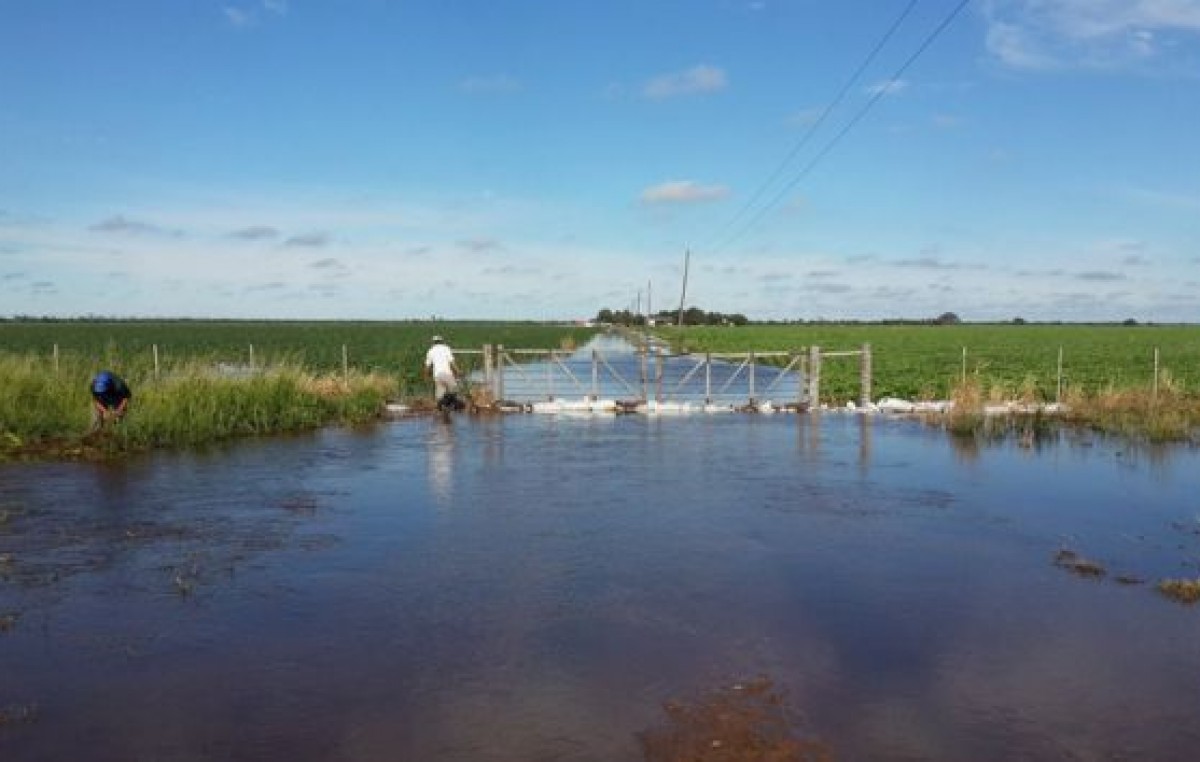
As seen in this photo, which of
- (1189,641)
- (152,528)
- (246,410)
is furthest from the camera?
(246,410)

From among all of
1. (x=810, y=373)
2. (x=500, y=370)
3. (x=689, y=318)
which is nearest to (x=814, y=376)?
(x=810, y=373)

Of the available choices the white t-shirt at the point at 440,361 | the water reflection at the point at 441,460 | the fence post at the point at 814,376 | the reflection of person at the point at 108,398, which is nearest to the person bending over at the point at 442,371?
the white t-shirt at the point at 440,361

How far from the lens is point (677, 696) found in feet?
20.5

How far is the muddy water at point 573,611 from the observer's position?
229 inches

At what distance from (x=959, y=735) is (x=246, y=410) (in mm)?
17786

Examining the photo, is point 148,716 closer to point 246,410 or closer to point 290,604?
point 290,604

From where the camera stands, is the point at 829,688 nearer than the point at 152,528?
Yes

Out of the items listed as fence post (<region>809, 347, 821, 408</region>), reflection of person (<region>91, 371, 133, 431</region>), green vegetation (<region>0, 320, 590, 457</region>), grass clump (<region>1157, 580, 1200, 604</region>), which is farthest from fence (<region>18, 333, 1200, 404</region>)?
grass clump (<region>1157, 580, 1200, 604</region>)

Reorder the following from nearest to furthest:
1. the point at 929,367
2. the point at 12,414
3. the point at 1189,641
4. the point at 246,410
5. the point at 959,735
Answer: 1. the point at 959,735
2. the point at 1189,641
3. the point at 12,414
4. the point at 246,410
5. the point at 929,367

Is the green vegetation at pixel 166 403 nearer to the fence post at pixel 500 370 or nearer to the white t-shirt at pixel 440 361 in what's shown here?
the white t-shirt at pixel 440 361

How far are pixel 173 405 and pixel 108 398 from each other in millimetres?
2352

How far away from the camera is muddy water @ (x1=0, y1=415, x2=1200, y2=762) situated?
19.1 ft

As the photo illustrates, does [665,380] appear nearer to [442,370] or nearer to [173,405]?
[442,370]

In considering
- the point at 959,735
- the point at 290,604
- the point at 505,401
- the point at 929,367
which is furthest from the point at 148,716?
the point at 929,367
